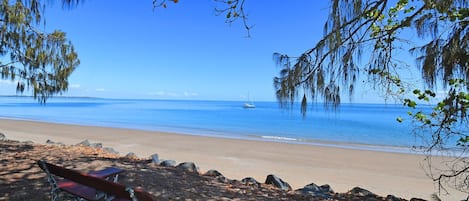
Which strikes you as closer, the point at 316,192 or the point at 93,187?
the point at 93,187

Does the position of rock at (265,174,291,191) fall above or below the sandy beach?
above

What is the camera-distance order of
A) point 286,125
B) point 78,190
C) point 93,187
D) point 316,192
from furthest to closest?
1. point 286,125
2. point 316,192
3. point 78,190
4. point 93,187

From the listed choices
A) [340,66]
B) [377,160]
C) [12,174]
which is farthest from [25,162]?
[377,160]

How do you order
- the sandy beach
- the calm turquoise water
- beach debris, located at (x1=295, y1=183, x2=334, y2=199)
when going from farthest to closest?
the calm turquoise water → the sandy beach → beach debris, located at (x1=295, y1=183, x2=334, y2=199)

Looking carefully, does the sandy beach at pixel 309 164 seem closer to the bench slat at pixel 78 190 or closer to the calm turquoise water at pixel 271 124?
the calm turquoise water at pixel 271 124

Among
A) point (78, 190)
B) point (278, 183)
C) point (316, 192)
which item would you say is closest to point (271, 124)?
point (278, 183)

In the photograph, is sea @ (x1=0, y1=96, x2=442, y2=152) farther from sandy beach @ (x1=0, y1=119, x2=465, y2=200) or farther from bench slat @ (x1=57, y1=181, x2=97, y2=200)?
bench slat @ (x1=57, y1=181, x2=97, y2=200)

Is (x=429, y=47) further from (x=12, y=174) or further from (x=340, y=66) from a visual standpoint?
(x=12, y=174)

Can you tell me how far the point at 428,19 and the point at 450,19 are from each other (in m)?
0.23

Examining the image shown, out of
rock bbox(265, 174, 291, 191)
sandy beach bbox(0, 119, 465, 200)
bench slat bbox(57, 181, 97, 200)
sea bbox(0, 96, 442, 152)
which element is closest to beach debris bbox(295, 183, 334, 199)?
rock bbox(265, 174, 291, 191)

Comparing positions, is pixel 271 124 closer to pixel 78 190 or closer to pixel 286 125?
pixel 286 125

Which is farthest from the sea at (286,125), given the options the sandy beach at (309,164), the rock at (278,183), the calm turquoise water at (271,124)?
the rock at (278,183)

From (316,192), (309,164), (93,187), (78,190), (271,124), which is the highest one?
(93,187)

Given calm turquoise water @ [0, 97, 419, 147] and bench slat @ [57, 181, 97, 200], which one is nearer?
bench slat @ [57, 181, 97, 200]
